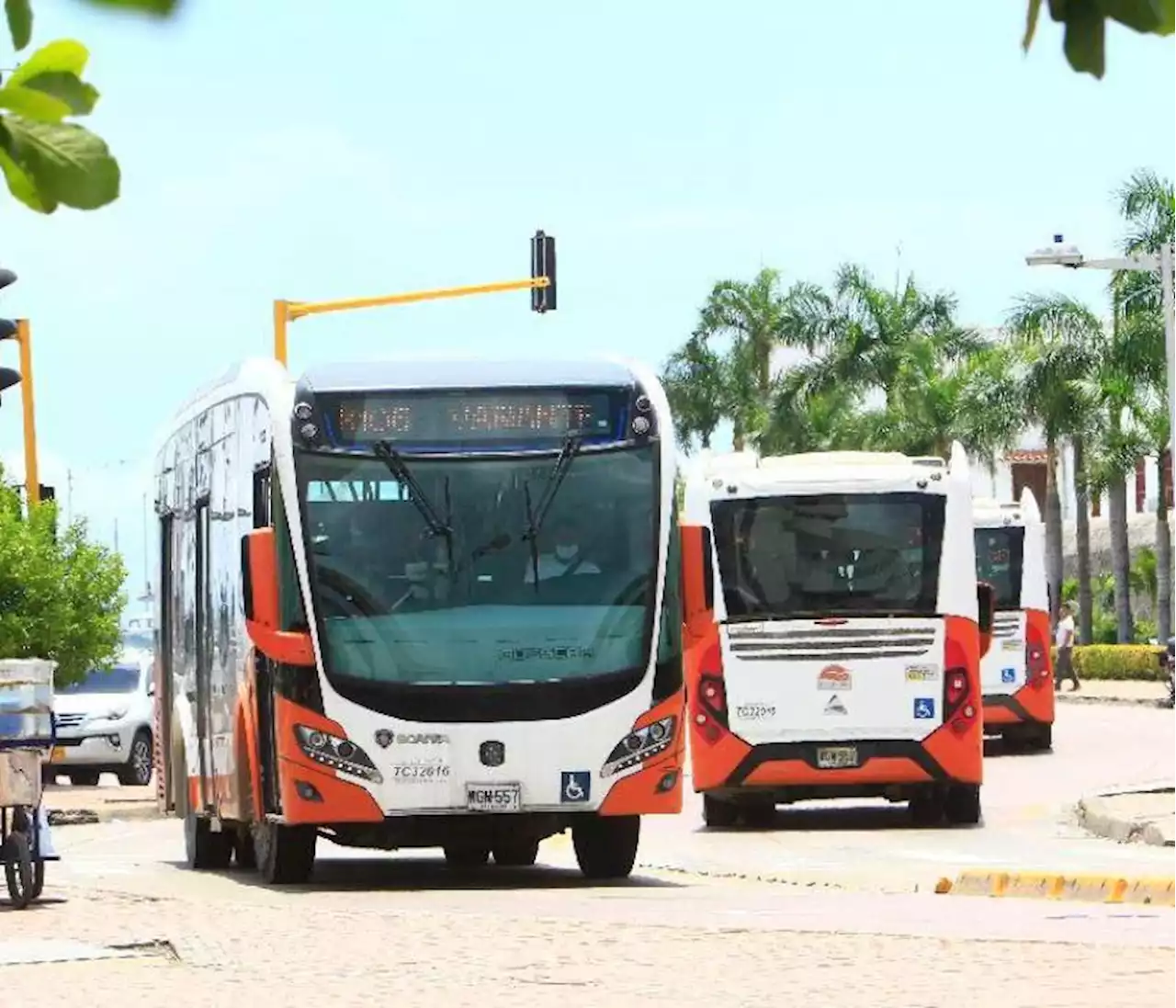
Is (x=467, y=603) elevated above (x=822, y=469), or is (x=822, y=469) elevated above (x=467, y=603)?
(x=822, y=469)

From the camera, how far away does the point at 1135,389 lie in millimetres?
68438

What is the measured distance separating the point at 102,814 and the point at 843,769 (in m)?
11.4

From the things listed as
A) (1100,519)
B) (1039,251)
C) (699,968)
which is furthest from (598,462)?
(1100,519)

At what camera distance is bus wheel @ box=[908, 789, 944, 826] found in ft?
79.9

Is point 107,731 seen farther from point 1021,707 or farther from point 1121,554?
point 1121,554

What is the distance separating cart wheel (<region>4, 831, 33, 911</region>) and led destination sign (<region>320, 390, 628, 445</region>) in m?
3.11

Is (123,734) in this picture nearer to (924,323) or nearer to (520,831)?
(520,831)

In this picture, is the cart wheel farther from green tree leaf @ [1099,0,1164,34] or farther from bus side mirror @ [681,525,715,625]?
green tree leaf @ [1099,0,1164,34]

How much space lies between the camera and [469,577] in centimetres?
1725

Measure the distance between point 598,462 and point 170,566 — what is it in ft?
18.6

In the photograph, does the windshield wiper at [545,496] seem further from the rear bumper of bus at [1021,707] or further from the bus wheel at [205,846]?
the rear bumper of bus at [1021,707]

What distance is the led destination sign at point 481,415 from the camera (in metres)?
17.6

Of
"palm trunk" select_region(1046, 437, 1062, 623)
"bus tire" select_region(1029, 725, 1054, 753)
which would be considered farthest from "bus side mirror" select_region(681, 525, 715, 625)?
"palm trunk" select_region(1046, 437, 1062, 623)

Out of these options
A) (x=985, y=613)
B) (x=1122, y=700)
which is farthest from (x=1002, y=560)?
(x=1122, y=700)
